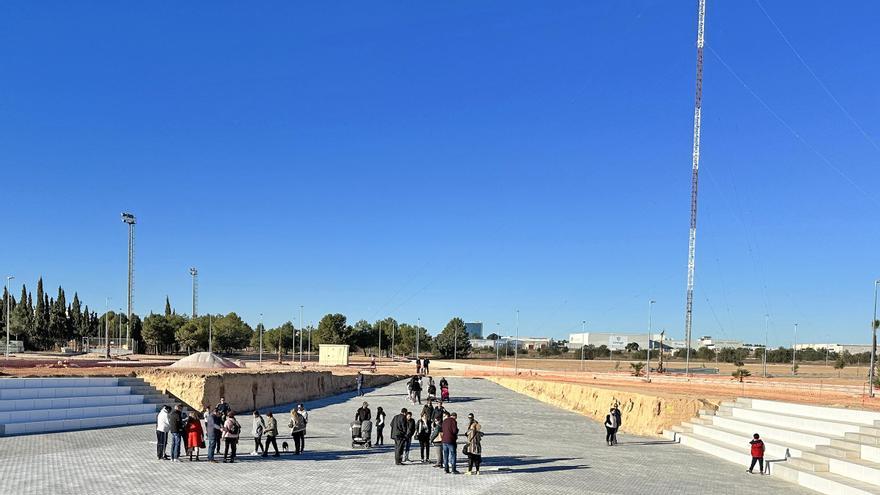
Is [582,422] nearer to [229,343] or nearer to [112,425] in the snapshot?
[112,425]

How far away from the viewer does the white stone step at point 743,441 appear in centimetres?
1969

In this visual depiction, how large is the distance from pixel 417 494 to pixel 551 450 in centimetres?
820

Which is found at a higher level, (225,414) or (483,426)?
(225,414)

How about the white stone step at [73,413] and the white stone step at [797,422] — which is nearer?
the white stone step at [797,422]

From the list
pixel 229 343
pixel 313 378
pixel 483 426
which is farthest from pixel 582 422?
pixel 229 343

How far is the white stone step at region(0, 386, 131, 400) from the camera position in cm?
2234

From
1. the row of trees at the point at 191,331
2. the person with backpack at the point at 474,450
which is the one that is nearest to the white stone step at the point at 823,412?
the person with backpack at the point at 474,450

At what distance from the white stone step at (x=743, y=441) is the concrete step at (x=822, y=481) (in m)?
0.98

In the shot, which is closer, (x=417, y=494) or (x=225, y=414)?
(x=417, y=494)

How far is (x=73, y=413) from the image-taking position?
22.7 m

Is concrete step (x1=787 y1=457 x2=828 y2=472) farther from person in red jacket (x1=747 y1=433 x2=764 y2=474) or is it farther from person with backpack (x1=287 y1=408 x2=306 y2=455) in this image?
person with backpack (x1=287 y1=408 x2=306 y2=455)

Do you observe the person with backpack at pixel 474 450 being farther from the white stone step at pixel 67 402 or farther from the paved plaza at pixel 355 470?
the white stone step at pixel 67 402

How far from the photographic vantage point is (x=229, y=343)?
106 m

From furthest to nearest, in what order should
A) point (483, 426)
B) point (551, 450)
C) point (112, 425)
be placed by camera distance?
point (483, 426)
point (112, 425)
point (551, 450)
